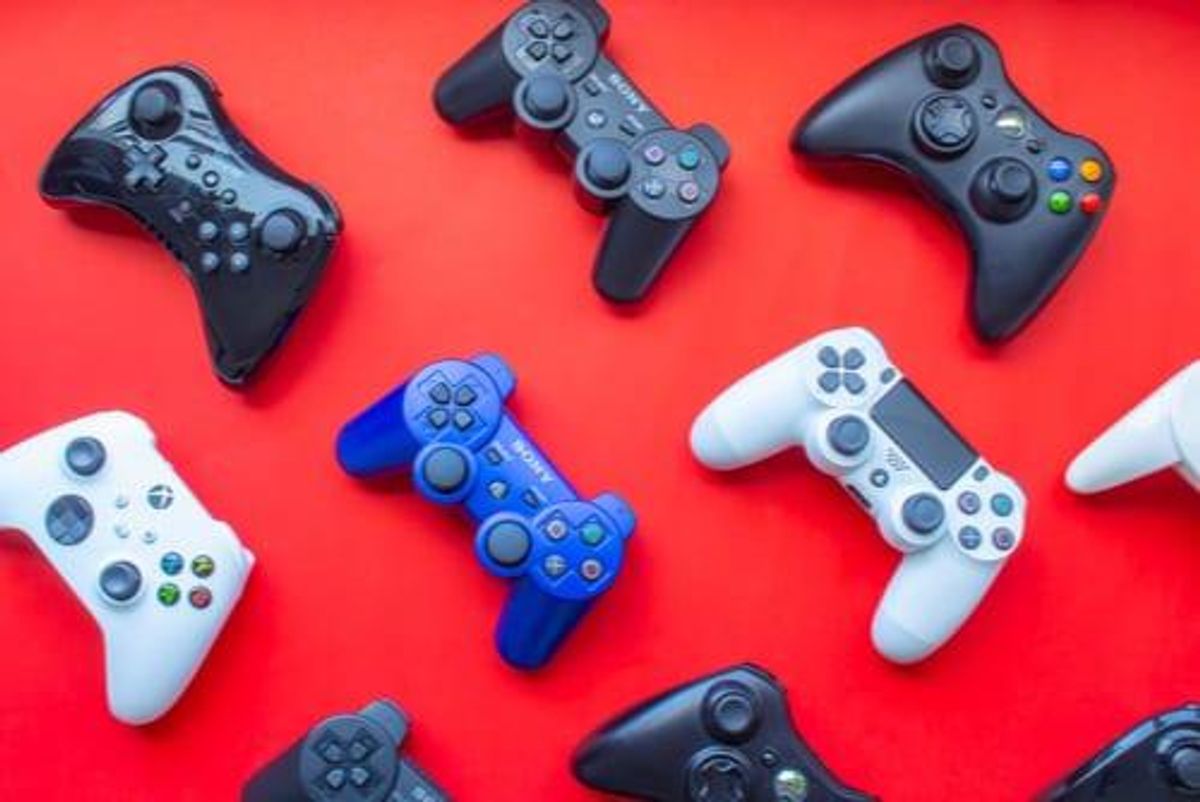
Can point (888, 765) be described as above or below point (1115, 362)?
below

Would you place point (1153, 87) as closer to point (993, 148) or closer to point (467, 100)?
point (993, 148)

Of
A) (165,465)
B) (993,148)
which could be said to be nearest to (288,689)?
(165,465)

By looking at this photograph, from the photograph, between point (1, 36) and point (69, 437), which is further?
point (1, 36)

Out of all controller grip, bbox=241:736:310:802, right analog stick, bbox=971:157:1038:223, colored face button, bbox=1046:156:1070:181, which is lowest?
controller grip, bbox=241:736:310:802

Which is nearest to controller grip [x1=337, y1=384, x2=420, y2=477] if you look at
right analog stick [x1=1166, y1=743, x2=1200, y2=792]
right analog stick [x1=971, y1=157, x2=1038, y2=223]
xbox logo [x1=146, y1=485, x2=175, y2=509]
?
xbox logo [x1=146, y1=485, x2=175, y2=509]

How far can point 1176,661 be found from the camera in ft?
3.29

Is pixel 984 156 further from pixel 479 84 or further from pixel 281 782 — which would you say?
pixel 281 782

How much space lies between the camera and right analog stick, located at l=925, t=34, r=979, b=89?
1007 mm

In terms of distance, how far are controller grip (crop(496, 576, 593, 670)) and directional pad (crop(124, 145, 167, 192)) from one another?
33cm

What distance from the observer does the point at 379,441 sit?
98cm

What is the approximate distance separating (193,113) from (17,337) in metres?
0.18

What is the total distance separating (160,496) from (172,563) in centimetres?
4

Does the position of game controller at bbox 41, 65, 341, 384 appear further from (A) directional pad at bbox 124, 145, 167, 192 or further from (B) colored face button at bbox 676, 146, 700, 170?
(B) colored face button at bbox 676, 146, 700, 170

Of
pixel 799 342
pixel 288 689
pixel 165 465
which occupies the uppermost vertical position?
pixel 799 342
